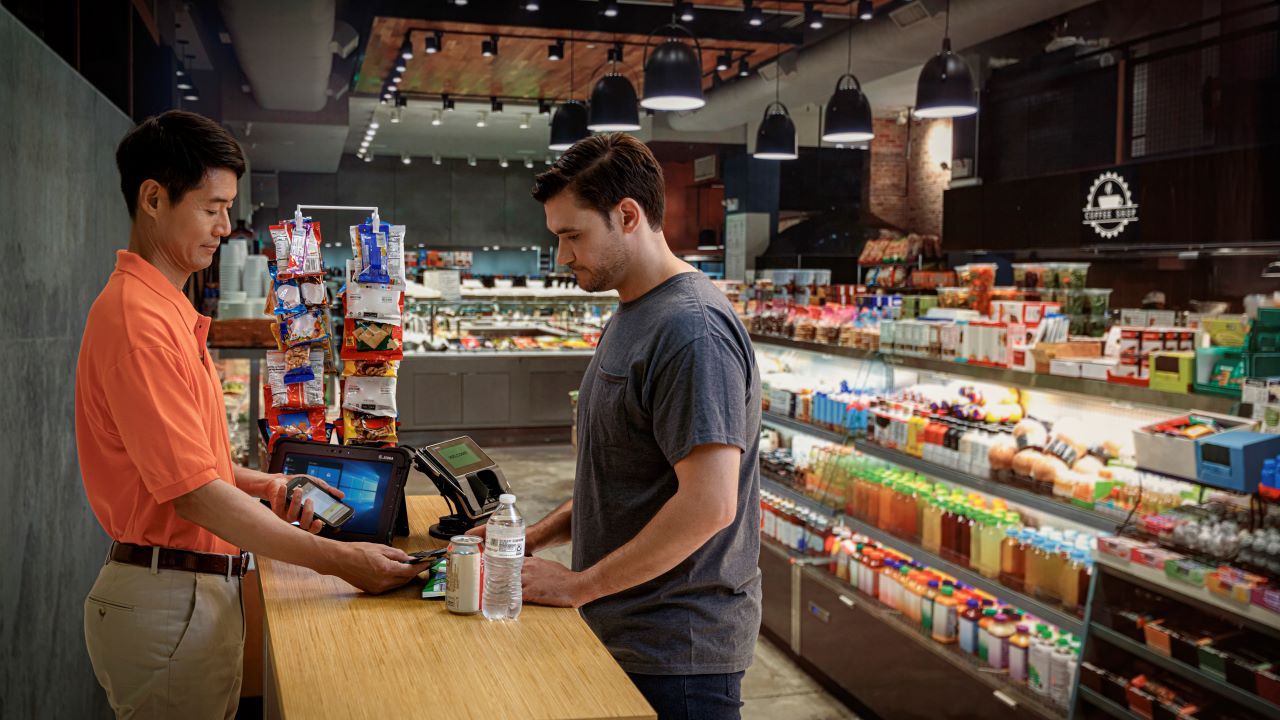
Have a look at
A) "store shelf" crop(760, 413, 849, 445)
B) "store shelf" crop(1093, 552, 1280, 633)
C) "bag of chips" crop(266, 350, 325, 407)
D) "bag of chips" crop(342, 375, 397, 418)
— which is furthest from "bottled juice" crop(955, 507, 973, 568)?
"bag of chips" crop(266, 350, 325, 407)

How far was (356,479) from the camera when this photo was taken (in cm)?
233

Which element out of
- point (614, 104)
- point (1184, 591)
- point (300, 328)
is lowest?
point (1184, 591)

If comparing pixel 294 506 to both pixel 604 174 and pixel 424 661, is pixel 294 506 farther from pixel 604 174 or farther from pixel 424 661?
pixel 604 174

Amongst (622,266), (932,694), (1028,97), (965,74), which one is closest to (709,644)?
(622,266)

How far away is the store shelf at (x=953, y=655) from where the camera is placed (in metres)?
3.41

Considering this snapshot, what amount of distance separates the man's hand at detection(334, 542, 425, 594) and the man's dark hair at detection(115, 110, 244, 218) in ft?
2.45

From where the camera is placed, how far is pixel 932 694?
381 centimetres

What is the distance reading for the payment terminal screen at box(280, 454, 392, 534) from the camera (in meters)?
2.30

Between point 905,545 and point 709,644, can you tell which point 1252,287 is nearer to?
point 905,545

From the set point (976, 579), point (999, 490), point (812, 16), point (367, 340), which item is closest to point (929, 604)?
point (976, 579)

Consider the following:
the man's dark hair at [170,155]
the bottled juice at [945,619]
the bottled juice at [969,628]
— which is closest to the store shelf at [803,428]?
the bottled juice at [945,619]

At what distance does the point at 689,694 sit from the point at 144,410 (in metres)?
1.07

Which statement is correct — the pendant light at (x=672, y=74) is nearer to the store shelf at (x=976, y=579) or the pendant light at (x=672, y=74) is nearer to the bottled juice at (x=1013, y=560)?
the store shelf at (x=976, y=579)

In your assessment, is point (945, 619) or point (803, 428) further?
point (803, 428)
